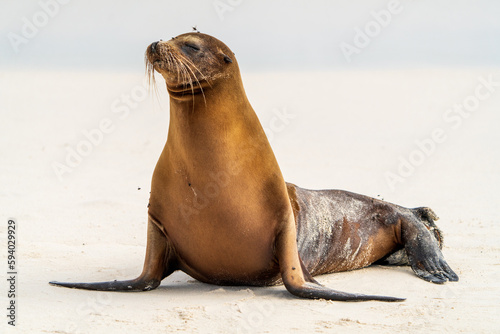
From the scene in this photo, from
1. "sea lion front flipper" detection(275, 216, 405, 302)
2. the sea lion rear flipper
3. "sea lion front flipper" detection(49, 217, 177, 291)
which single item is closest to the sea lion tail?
"sea lion front flipper" detection(49, 217, 177, 291)

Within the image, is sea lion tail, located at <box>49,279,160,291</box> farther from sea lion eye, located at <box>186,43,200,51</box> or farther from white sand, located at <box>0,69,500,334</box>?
sea lion eye, located at <box>186,43,200,51</box>

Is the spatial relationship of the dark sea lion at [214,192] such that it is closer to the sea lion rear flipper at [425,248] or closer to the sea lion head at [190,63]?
the sea lion head at [190,63]

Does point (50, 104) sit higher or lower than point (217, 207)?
higher

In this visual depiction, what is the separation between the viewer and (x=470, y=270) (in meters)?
5.93

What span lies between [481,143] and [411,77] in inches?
342

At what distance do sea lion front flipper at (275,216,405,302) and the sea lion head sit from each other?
1.04m

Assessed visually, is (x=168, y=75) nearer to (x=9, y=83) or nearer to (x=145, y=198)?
(x=145, y=198)

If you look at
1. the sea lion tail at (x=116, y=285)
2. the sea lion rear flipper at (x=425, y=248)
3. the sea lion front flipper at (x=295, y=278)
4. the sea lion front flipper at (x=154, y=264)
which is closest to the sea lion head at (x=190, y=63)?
the sea lion front flipper at (x=154, y=264)

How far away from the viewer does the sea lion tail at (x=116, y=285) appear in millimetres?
4789

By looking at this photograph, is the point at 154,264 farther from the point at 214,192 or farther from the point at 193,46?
the point at 193,46

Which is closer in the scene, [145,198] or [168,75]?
[168,75]

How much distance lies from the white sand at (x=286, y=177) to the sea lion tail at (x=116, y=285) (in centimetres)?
8

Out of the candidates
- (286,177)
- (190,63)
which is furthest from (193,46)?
(286,177)

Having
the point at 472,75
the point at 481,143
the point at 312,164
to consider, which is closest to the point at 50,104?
the point at 312,164
